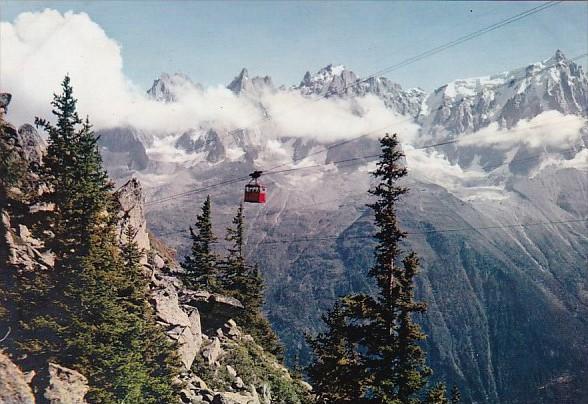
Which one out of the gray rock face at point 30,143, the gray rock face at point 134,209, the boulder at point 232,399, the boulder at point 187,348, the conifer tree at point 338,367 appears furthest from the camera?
the gray rock face at point 134,209

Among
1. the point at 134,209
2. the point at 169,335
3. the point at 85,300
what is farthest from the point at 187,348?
the point at 134,209

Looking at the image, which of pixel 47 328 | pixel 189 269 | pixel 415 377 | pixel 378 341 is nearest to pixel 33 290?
pixel 47 328

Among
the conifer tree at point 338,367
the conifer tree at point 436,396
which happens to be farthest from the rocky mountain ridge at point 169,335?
the conifer tree at point 436,396

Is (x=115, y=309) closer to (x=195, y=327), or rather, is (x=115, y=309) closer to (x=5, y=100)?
(x=195, y=327)

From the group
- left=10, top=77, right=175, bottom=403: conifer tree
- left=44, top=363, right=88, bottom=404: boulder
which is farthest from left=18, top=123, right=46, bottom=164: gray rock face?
left=44, top=363, right=88, bottom=404: boulder

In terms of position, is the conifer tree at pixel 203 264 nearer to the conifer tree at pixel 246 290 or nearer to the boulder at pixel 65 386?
the conifer tree at pixel 246 290

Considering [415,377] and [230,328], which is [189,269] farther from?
[415,377]
